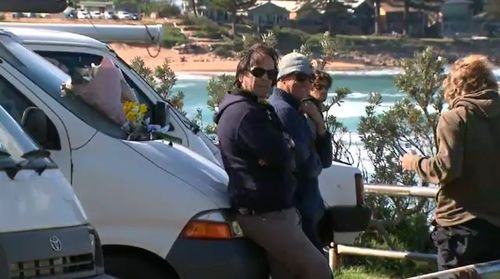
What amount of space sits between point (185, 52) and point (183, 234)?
21206 millimetres

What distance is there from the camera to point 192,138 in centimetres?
876

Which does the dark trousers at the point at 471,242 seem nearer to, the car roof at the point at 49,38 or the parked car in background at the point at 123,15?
the car roof at the point at 49,38

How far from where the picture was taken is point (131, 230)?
20.0 ft

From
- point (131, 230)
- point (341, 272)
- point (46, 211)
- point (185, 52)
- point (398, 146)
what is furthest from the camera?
point (185, 52)

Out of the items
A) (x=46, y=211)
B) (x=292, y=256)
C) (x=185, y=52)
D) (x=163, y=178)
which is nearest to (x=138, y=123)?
(x=163, y=178)

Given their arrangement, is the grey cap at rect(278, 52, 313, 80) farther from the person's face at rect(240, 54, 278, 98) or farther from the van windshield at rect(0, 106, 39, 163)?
the van windshield at rect(0, 106, 39, 163)

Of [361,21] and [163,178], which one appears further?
[361,21]

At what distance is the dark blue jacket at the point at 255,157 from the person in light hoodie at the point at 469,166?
81 cm

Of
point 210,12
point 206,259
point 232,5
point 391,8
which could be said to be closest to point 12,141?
point 206,259

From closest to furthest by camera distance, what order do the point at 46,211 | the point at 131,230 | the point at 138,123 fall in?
the point at 46,211
the point at 131,230
the point at 138,123

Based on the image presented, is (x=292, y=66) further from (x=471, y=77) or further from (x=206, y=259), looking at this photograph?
(x=206, y=259)

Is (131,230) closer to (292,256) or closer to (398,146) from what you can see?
(292,256)

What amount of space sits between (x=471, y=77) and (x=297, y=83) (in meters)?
1.09

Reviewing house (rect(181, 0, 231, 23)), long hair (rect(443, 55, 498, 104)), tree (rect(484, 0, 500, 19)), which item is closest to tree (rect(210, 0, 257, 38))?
house (rect(181, 0, 231, 23))
